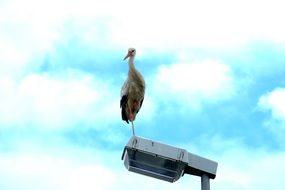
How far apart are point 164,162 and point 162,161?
0.03 m

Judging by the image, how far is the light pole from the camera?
4.95m

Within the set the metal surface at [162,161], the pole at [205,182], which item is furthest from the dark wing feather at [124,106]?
the pole at [205,182]

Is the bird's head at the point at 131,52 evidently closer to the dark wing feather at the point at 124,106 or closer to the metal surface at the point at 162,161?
the dark wing feather at the point at 124,106

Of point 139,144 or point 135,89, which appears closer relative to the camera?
point 139,144

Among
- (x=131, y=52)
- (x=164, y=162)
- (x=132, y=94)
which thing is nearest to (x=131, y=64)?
(x=131, y=52)

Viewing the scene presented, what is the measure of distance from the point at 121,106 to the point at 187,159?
7736 millimetres

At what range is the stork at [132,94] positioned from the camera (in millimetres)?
12477

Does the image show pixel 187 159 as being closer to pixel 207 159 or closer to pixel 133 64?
pixel 207 159

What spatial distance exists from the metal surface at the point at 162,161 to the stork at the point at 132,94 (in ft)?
23.9

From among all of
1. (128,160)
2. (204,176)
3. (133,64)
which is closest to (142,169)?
(128,160)

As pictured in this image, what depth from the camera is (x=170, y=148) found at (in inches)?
195

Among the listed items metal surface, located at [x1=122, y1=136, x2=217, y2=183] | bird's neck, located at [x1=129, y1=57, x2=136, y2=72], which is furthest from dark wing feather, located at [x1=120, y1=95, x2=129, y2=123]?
metal surface, located at [x1=122, y1=136, x2=217, y2=183]

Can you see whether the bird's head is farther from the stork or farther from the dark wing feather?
the dark wing feather

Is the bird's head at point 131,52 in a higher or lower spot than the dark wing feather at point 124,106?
higher
